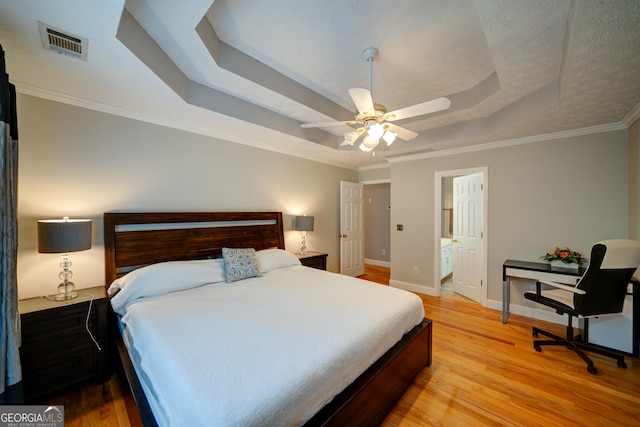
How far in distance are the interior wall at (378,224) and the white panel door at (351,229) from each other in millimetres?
1199

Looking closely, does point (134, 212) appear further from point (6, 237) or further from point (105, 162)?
point (6, 237)

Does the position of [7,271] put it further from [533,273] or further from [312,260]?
[533,273]

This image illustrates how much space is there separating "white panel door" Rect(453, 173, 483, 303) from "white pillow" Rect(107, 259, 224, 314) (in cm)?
366

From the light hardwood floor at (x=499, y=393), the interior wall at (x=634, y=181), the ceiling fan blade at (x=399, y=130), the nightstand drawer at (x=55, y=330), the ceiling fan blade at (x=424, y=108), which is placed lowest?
the light hardwood floor at (x=499, y=393)

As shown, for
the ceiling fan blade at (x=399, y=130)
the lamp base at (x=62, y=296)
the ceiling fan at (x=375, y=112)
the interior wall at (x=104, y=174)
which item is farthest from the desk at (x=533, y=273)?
the lamp base at (x=62, y=296)

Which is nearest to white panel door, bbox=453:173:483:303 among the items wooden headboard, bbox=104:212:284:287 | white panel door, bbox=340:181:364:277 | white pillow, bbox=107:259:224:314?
white panel door, bbox=340:181:364:277

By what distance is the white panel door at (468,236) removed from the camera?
12.3 feet

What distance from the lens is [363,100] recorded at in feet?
5.63

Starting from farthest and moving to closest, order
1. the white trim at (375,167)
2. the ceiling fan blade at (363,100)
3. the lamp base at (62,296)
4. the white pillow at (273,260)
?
the white trim at (375,167), the white pillow at (273,260), the lamp base at (62,296), the ceiling fan blade at (363,100)

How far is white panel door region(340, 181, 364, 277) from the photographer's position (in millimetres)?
4934

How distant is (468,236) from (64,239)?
4.85m

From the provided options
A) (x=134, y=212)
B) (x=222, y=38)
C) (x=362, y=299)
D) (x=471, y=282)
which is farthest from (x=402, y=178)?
(x=134, y=212)

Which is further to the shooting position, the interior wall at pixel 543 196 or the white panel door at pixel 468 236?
the white panel door at pixel 468 236

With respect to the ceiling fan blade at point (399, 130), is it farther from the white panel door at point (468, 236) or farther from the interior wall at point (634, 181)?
the interior wall at point (634, 181)
